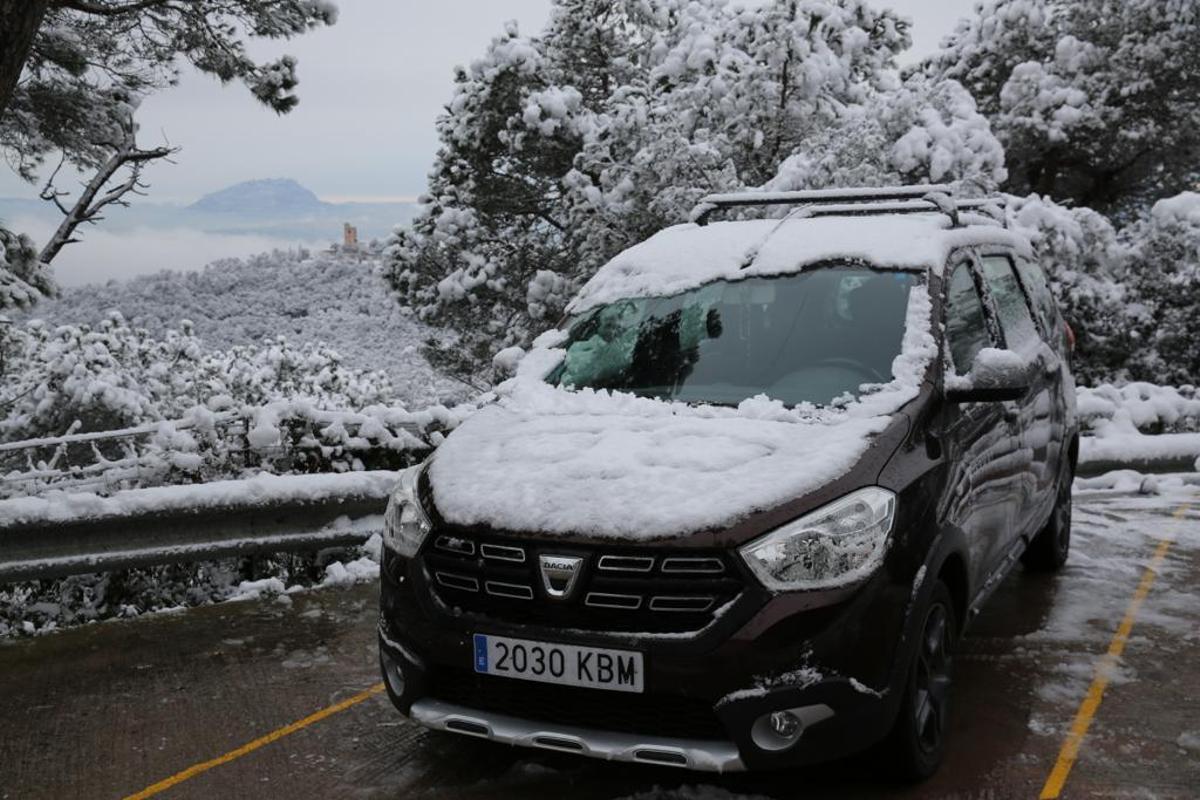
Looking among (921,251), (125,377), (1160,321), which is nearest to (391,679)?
(921,251)

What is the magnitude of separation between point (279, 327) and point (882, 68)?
14.2 m

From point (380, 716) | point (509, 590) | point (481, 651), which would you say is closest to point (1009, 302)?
point (509, 590)

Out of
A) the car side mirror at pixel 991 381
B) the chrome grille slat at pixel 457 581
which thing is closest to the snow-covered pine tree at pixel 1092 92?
the car side mirror at pixel 991 381

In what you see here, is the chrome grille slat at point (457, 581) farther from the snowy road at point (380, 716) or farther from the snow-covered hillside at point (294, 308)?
the snow-covered hillside at point (294, 308)

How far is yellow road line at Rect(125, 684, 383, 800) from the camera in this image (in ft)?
12.2

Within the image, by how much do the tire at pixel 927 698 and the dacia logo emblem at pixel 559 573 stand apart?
1044 millimetres

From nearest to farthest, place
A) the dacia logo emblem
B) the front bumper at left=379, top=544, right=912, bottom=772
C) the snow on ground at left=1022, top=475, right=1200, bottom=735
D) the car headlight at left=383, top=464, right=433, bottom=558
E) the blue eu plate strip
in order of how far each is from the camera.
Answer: the front bumper at left=379, top=544, right=912, bottom=772 → the dacia logo emblem → the blue eu plate strip → the car headlight at left=383, top=464, right=433, bottom=558 → the snow on ground at left=1022, top=475, right=1200, bottom=735

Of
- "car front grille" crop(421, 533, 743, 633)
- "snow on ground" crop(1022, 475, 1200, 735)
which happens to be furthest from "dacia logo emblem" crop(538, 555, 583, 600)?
"snow on ground" crop(1022, 475, 1200, 735)

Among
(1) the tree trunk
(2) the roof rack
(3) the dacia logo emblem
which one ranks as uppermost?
(1) the tree trunk

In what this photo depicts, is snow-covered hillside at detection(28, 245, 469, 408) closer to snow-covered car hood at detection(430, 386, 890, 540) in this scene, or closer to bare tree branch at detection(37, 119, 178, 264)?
bare tree branch at detection(37, 119, 178, 264)

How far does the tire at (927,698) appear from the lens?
340 centimetres

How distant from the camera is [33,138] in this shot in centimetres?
1067

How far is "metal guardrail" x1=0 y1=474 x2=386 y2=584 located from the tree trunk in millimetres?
2157

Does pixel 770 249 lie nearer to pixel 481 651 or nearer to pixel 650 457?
pixel 650 457
